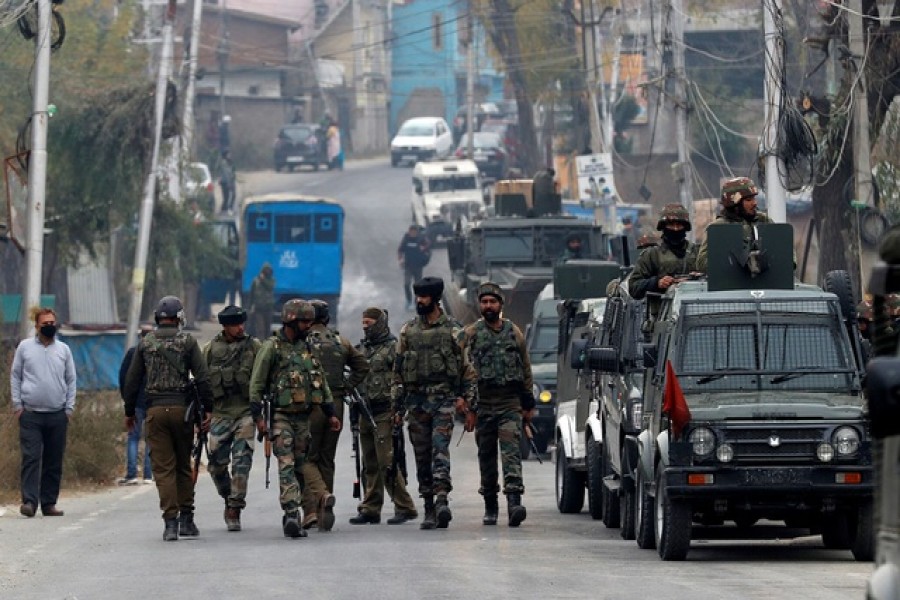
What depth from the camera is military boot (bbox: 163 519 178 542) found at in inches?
587

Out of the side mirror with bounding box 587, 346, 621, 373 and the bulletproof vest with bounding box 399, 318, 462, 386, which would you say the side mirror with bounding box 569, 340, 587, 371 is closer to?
the bulletproof vest with bounding box 399, 318, 462, 386

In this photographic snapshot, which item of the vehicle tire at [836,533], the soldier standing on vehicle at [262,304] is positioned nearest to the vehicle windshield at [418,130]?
the soldier standing on vehicle at [262,304]

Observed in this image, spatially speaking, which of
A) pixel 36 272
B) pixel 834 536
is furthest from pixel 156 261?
pixel 834 536

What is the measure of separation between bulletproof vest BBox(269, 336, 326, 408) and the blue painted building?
8079 cm

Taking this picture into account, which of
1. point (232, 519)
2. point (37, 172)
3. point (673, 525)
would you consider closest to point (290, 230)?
point (37, 172)

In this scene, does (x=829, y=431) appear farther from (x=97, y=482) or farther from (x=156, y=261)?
(x=156, y=261)

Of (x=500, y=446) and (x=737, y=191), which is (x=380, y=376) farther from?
(x=737, y=191)

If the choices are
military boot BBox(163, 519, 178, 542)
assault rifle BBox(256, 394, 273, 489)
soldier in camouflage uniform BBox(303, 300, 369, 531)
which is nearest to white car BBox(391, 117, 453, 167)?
soldier in camouflage uniform BBox(303, 300, 369, 531)

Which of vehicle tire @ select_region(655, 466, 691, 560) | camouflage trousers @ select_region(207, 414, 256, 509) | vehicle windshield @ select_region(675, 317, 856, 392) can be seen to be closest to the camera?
vehicle tire @ select_region(655, 466, 691, 560)

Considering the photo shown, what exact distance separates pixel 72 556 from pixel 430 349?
330 cm

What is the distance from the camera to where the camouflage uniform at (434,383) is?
15.5 metres

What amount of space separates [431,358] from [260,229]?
31733 mm

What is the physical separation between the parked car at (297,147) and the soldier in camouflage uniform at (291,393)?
5790 cm

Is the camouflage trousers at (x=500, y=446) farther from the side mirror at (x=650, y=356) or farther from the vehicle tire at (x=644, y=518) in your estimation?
the side mirror at (x=650, y=356)
